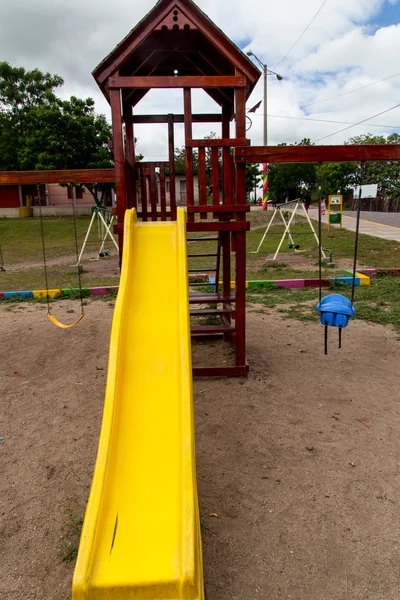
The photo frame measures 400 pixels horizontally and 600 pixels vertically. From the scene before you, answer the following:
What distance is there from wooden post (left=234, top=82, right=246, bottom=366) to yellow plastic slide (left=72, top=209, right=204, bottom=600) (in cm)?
103

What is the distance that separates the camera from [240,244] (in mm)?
4113

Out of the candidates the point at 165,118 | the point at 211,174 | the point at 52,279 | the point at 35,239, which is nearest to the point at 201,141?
the point at 211,174

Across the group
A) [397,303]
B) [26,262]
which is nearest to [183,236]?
[397,303]

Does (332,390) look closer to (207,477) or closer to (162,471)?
(207,477)

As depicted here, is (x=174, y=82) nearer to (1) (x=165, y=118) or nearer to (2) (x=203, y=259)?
(1) (x=165, y=118)

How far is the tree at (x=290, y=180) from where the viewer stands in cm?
4650

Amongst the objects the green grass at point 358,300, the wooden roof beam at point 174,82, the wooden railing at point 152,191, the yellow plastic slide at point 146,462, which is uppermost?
the wooden roof beam at point 174,82

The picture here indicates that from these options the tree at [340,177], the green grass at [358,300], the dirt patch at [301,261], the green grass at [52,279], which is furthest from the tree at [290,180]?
the green grass at [358,300]

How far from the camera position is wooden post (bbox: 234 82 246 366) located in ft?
12.7

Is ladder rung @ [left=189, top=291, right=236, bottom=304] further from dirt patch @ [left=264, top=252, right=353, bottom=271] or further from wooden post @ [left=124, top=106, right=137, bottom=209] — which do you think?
dirt patch @ [left=264, top=252, right=353, bottom=271]

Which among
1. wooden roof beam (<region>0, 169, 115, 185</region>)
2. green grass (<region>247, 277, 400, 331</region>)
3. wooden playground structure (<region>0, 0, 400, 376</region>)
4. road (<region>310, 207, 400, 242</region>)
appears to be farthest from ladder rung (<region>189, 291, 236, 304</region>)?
road (<region>310, 207, 400, 242</region>)

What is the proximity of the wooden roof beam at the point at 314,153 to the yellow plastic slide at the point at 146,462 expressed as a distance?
1258 millimetres

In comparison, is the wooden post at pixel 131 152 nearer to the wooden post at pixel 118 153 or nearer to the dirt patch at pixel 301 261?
the wooden post at pixel 118 153

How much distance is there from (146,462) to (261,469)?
39.6 inches
